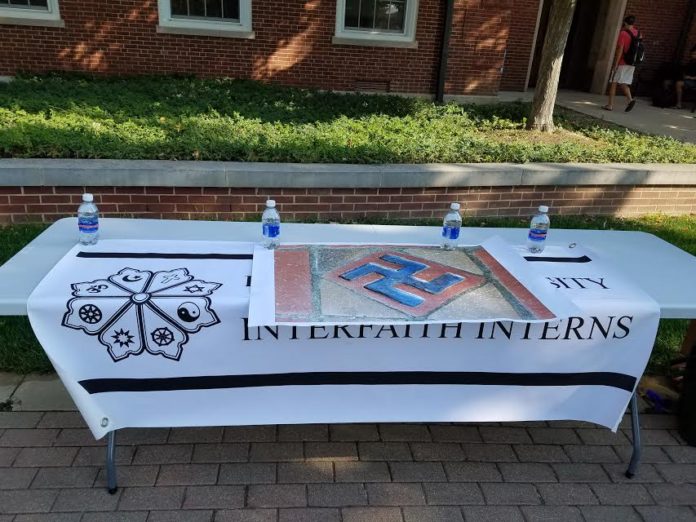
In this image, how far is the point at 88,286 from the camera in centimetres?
240

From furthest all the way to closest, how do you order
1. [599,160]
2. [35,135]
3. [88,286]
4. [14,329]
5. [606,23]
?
[606,23]
[599,160]
[35,135]
[14,329]
[88,286]

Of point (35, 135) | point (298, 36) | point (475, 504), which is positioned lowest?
point (475, 504)

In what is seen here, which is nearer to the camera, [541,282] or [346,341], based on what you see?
→ [346,341]

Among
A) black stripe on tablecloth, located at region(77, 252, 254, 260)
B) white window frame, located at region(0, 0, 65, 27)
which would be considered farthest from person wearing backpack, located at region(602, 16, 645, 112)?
black stripe on tablecloth, located at region(77, 252, 254, 260)

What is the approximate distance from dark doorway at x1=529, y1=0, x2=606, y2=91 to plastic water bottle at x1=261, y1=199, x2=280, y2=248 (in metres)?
12.0

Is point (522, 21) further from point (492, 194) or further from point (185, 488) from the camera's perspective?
point (185, 488)

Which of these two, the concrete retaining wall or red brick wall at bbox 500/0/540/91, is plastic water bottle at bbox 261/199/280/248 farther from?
red brick wall at bbox 500/0/540/91

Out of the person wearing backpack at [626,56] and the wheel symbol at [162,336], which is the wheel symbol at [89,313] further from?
the person wearing backpack at [626,56]

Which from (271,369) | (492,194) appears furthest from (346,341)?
(492,194)

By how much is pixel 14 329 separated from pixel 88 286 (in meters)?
1.48

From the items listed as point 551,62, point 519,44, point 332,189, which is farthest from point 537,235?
point 519,44

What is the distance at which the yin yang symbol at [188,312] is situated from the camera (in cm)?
230

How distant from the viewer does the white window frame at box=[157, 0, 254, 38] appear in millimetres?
9477

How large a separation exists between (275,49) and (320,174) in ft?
18.6
